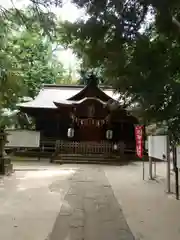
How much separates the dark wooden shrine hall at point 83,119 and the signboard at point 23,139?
2.14m

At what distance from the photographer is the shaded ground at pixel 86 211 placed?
4996mm

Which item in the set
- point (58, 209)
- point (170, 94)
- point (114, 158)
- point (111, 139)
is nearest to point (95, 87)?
point (111, 139)

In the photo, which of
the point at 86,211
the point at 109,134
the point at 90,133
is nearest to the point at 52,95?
the point at 90,133

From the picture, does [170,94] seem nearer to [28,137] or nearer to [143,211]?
[143,211]

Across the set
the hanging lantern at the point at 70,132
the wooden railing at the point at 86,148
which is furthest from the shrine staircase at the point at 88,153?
the hanging lantern at the point at 70,132

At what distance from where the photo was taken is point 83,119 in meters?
20.1

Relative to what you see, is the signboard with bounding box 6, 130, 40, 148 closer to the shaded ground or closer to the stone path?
the shaded ground

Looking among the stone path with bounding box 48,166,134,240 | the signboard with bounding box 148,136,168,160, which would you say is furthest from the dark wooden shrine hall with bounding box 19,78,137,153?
the stone path with bounding box 48,166,134,240

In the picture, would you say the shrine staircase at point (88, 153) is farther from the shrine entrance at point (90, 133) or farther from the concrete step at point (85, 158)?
the shrine entrance at point (90, 133)

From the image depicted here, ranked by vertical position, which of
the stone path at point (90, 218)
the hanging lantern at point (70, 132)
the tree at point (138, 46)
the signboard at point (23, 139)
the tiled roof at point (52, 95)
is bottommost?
the stone path at point (90, 218)

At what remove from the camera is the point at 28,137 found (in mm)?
18281

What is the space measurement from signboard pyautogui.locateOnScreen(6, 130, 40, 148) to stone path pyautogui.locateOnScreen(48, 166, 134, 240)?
971cm

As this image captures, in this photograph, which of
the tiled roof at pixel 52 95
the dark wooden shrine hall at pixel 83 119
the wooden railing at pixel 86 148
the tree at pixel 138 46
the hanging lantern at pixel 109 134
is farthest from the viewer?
the tiled roof at pixel 52 95

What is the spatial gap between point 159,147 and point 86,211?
11.5 ft
